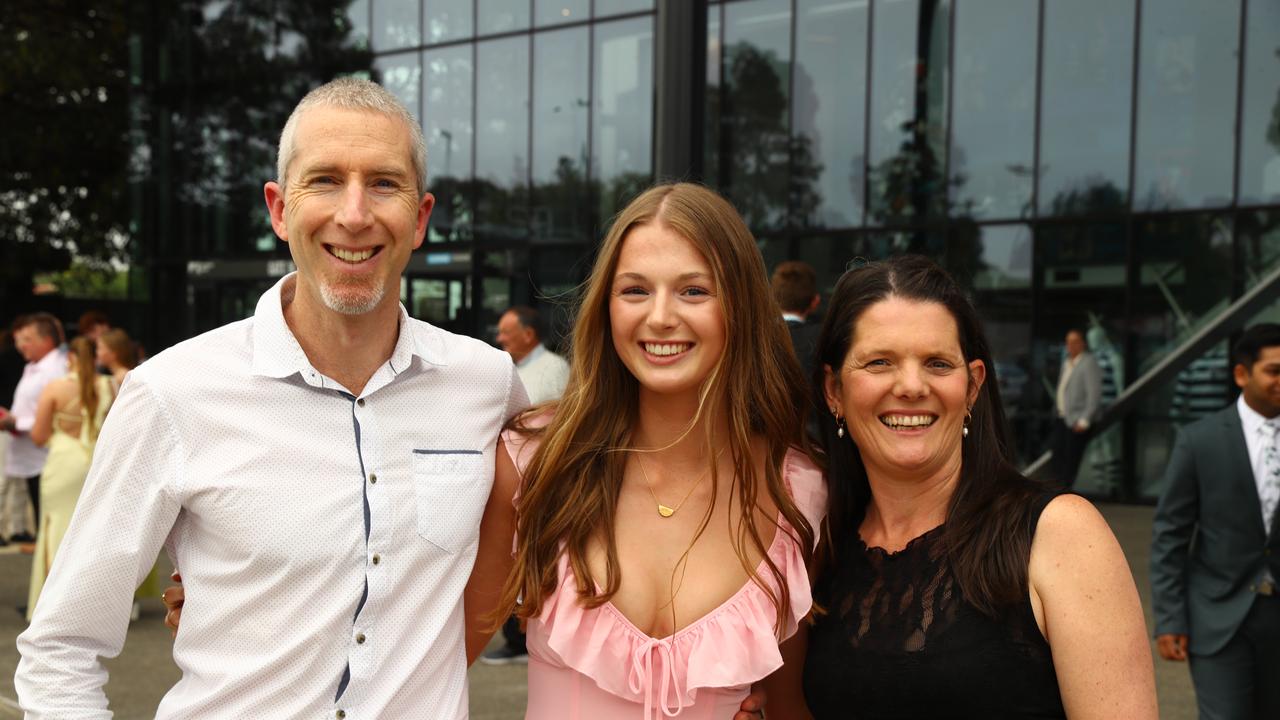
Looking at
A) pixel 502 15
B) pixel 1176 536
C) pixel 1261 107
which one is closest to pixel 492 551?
pixel 1176 536

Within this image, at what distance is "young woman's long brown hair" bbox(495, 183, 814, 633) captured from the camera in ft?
8.67

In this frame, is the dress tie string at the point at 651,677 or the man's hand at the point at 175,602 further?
the dress tie string at the point at 651,677

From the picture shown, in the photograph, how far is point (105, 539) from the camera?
215cm

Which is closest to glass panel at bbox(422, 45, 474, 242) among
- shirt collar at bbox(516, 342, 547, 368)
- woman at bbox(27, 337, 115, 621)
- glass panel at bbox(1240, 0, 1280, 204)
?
shirt collar at bbox(516, 342, 547, 368)

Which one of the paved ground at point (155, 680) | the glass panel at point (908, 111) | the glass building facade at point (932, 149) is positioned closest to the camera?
the paved ground at point (155, 680)

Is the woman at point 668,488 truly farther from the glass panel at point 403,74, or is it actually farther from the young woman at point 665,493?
the glass panel at point 403,74

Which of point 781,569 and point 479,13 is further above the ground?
point 479,13

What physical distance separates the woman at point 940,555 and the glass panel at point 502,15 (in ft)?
53.4

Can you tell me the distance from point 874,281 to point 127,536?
5.27 feet

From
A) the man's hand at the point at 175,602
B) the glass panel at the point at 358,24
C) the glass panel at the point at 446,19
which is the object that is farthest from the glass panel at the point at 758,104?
the man's hand at the point at 175,602

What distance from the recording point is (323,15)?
805 inches

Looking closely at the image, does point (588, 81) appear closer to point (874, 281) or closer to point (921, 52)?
point (921, 52)

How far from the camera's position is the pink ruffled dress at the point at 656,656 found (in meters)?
2.54

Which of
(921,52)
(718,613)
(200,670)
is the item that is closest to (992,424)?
(718,613)
